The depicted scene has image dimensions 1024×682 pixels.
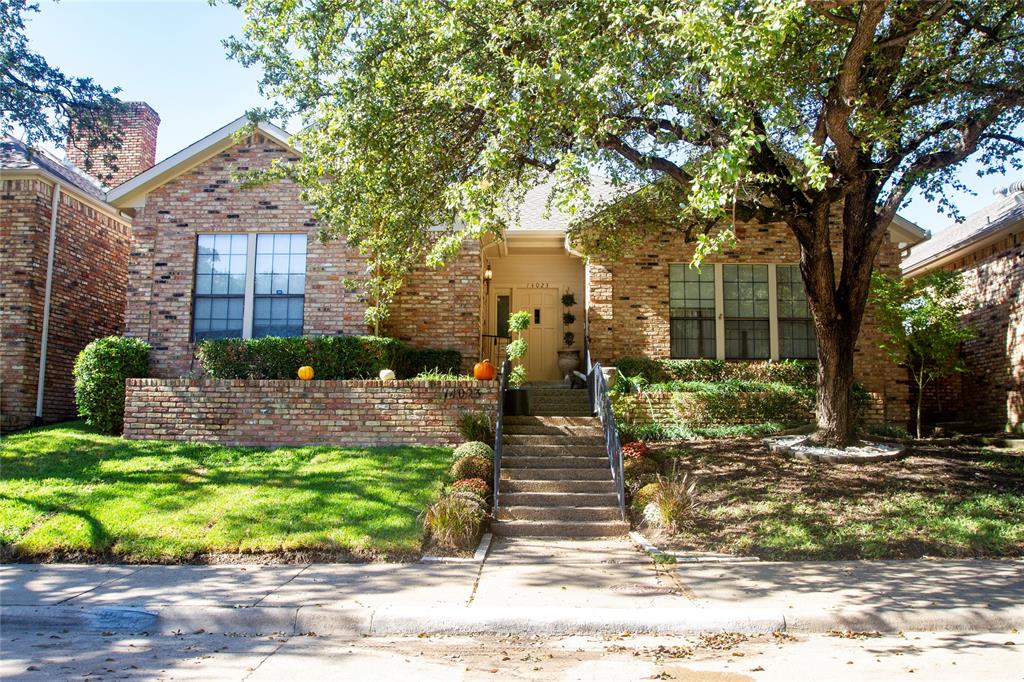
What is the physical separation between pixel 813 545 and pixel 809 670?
11.1ft

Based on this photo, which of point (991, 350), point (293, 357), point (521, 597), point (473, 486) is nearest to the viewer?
point (521, 597)

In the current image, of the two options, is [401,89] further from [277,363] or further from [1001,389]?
[1001,389]

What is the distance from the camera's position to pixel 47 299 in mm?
14250

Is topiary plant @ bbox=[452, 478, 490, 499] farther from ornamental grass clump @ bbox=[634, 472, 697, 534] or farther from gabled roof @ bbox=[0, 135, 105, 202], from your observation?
gabled roof @ bbox=[0, 135, 105, 202]

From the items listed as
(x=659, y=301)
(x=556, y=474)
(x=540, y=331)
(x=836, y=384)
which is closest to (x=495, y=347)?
(x=540, y=331)

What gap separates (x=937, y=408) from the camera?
16.8m

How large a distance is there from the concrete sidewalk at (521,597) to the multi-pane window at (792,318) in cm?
849

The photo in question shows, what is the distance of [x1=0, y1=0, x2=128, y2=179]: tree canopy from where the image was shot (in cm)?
1294

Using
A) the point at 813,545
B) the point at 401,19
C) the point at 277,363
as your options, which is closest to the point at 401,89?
the point at 401,19

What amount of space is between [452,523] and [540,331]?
8.91 meters

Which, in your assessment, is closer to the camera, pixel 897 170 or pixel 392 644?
pixel 392 644

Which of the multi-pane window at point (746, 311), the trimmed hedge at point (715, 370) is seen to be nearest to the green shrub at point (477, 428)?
the trimmed hedge at point (715, 370)

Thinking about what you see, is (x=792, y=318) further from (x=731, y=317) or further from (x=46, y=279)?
(x=46, y=279)

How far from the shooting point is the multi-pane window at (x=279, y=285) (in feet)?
46.4
